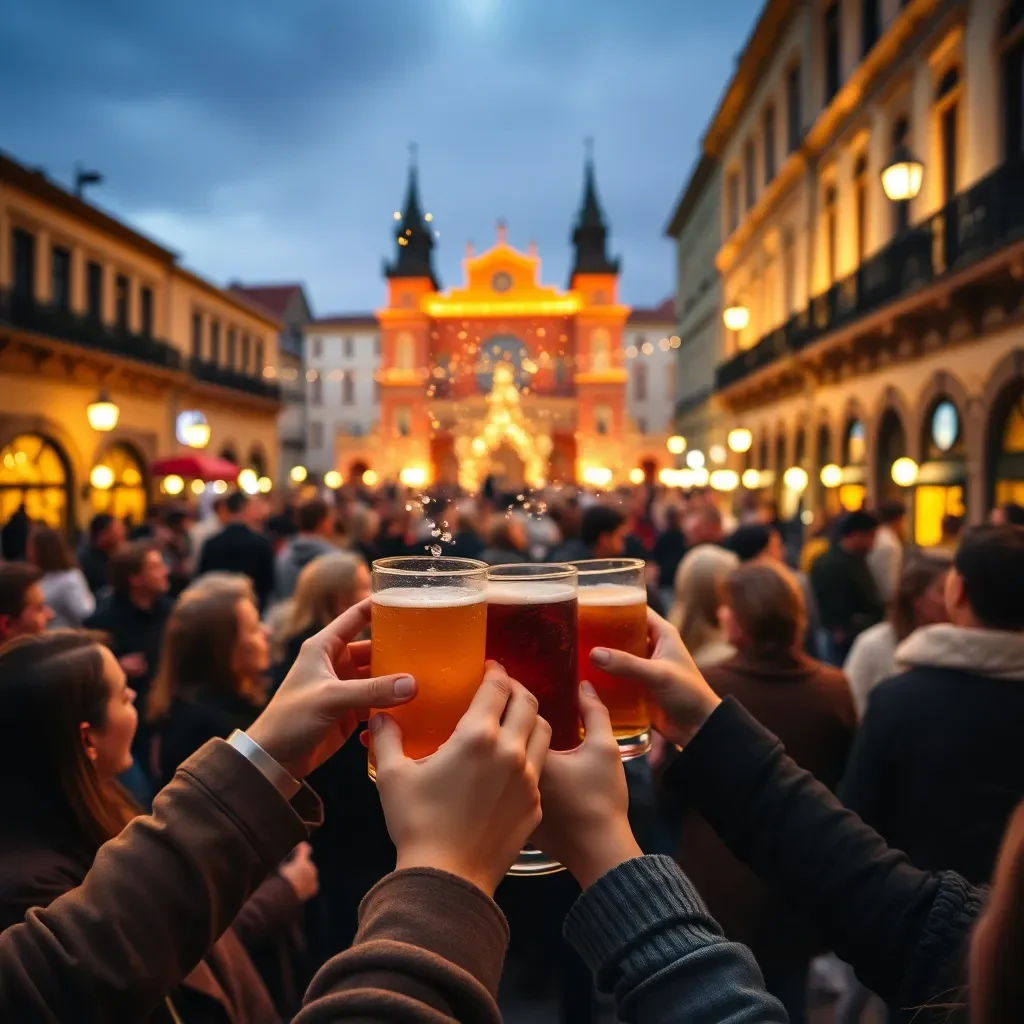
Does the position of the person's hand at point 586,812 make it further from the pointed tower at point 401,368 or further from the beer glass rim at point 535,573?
the pointed tower at point 401,368

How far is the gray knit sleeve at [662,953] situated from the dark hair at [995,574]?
1942mm

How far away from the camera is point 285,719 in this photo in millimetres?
1338

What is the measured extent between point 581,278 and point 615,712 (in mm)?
39090

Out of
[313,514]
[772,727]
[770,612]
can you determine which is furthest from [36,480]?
[772,727]

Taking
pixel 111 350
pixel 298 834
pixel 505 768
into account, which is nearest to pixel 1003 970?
pixel 505 768

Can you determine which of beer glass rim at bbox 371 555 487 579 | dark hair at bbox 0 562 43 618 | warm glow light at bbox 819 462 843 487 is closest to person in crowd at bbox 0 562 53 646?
dark hair at bbox 0 562 43 618

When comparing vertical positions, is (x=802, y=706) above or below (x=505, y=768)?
below

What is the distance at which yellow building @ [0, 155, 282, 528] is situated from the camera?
706 inches

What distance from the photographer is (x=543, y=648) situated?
55.8 inches

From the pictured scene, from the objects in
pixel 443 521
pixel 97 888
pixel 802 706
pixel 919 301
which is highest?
pixel 919 301

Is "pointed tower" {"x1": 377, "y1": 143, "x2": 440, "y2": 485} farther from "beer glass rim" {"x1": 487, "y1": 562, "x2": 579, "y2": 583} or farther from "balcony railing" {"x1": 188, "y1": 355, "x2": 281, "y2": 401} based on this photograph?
"beer glass rim" {"x1": 487, "y1": 562, "x2": 579, "y2": 583}

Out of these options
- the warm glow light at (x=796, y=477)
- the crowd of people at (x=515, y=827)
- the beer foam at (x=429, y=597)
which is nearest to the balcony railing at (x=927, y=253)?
the warm glow light at (x=796, y=477)

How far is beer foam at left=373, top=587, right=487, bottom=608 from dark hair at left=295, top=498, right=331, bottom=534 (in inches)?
228

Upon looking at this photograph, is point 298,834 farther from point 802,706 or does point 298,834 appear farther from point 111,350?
point 111,350
